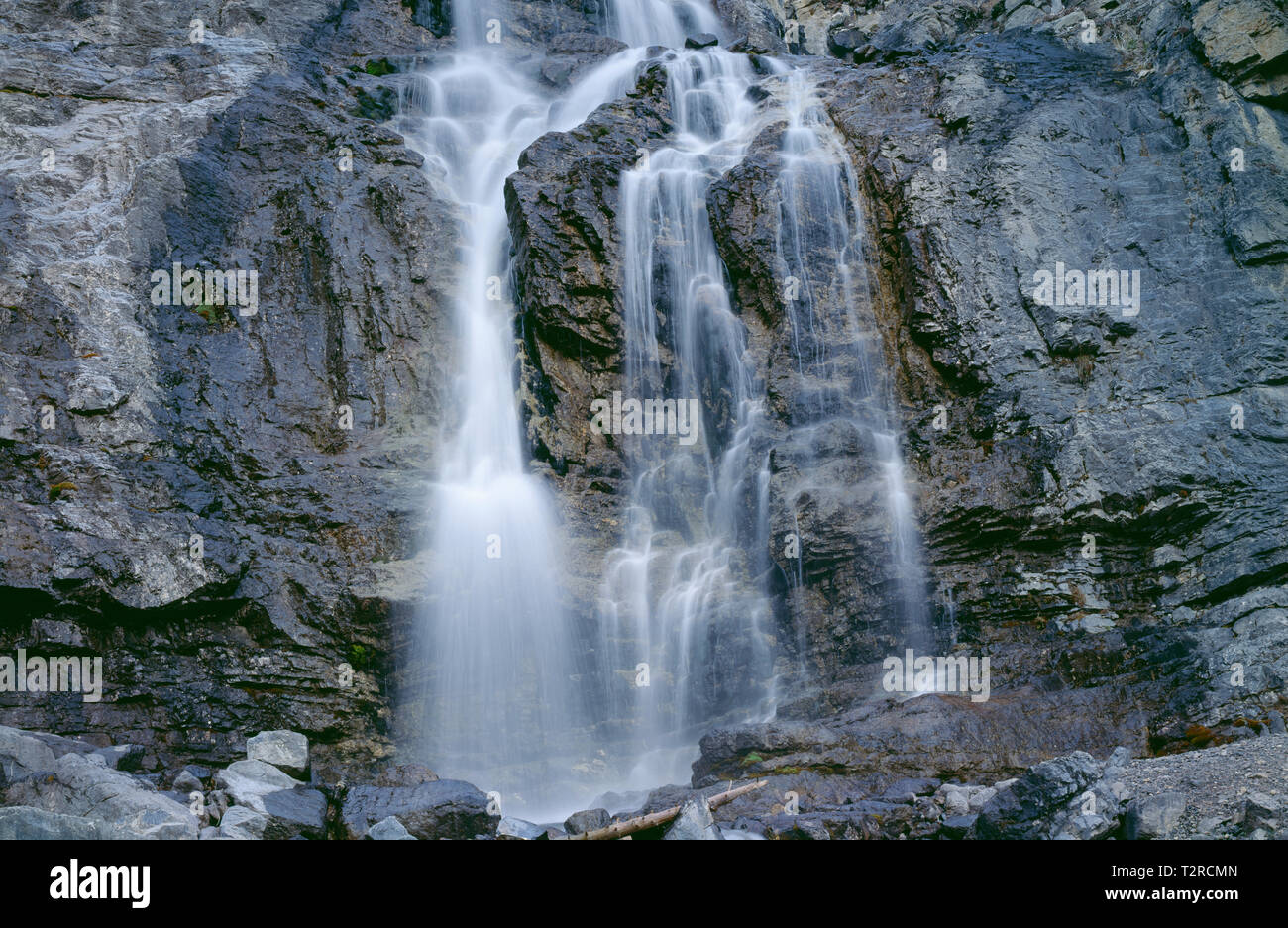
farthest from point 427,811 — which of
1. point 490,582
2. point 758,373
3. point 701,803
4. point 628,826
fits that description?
point 758,373

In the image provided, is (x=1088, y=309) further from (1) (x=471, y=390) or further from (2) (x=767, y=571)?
(1) (x=471, y=390)

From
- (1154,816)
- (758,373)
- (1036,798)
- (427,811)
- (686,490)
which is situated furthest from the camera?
(758,373)

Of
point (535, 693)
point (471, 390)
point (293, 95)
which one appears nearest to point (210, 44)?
point (293, 95)

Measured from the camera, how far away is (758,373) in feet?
54.6

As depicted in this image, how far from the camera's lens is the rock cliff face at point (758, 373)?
13.2 m

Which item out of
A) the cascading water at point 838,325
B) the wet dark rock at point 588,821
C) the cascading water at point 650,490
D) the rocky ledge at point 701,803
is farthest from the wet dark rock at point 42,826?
the cascading water at point 838,325

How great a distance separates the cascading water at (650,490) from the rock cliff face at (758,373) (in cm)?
37

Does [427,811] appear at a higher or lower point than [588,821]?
higher

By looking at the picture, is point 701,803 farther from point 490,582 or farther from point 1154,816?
point 490,582

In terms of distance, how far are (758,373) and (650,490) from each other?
2528mm

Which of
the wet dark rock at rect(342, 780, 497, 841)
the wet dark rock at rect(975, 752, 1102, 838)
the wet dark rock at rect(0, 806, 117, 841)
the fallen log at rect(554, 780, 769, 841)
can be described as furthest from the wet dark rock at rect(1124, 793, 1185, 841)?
the wet dark rock at rect(0, 806, 117, 841)

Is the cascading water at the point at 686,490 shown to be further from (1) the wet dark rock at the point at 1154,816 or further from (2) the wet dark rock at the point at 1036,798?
(1) the wet dark rock at the point at 1154,816

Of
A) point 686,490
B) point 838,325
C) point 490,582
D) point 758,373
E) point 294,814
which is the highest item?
point 838,325

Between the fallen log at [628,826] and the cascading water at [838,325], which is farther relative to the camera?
the cascading water at [838,325]
